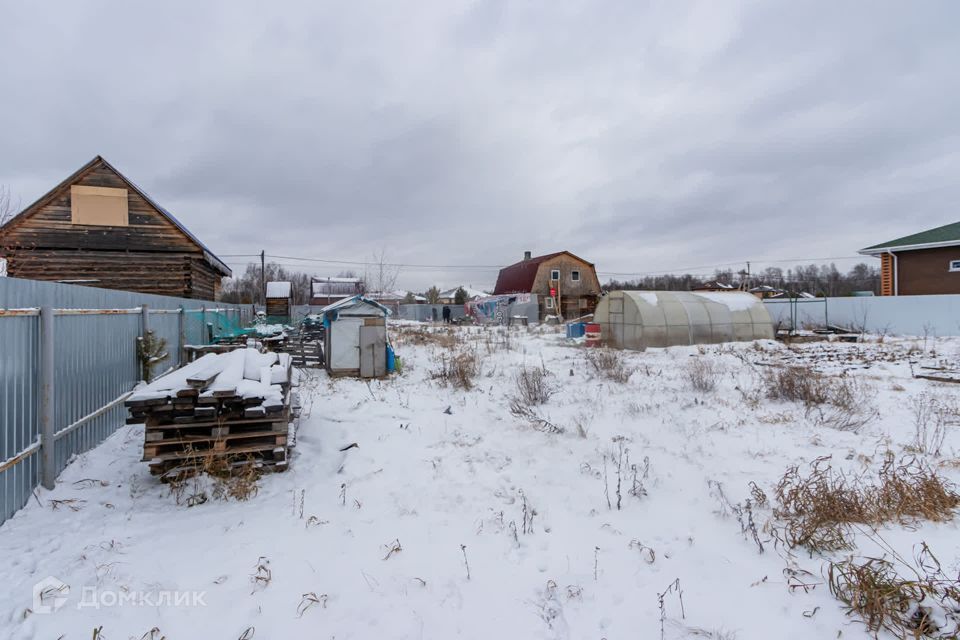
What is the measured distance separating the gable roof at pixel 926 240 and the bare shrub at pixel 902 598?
26.0 m

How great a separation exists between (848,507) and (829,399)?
4.67 metres

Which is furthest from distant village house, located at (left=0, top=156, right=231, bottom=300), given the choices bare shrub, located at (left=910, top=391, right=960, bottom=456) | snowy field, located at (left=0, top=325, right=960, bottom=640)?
bare shrub, located at (left=910, top=391, right=960, bottom=456)

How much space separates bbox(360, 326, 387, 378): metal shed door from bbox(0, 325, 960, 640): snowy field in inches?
152

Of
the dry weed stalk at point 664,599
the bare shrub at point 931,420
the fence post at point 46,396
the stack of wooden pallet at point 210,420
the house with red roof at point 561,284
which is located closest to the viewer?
the dry weed stalk at point 664,599

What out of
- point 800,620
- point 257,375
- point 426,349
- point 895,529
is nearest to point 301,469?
point 257,375

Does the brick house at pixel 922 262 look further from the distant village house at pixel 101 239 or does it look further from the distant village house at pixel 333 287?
the distant village house at pixel 333 287

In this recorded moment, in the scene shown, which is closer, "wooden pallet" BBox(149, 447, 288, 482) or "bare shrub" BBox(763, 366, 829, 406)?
"wooden pallet" BBox(149, 447, 288, 482)

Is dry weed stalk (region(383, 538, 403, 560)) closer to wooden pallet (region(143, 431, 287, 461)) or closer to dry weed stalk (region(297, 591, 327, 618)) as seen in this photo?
dry weed stalk (region(297, 591, 327, 618))

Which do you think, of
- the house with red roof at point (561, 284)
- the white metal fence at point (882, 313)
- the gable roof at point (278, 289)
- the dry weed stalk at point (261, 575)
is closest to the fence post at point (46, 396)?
the dry weed stalk at point (261, 575)

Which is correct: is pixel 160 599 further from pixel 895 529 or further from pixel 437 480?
pixel 895 529

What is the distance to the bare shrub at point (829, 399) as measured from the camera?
6.77 m

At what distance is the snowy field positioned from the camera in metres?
2.96

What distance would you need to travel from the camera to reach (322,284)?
131ft

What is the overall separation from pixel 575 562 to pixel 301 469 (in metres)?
3.36
